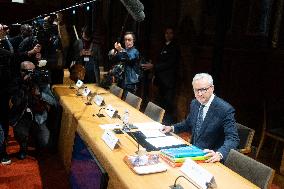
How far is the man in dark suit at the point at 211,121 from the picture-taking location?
3.22 m

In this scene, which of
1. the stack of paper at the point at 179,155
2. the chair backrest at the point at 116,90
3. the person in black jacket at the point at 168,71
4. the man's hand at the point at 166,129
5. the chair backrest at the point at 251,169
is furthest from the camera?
the person in black jacket at the point at 168,71

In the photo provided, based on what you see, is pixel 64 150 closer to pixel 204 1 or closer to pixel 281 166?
pixel 281 166

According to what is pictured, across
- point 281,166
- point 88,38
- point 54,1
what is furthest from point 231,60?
point 54,1

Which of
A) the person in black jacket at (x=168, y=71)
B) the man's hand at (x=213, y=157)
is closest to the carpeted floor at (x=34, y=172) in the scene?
the man's hand at (x=213, y=157)

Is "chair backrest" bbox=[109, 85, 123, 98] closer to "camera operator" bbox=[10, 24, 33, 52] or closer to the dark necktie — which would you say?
"camera operator" bbox=[10, 24, 33, 52]

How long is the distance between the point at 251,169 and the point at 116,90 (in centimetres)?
366

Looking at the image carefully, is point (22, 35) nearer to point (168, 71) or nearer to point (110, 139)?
point (168, 71)

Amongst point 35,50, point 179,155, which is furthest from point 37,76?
point 179,155

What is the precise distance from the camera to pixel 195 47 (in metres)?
6.69

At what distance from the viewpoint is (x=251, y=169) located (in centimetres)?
281

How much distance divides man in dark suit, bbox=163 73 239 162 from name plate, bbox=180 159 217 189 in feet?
1.73

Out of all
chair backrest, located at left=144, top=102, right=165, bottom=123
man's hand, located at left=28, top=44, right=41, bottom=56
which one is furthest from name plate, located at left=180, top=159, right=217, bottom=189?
man's hand, located at left=28, top=44, right=41, bottom=56

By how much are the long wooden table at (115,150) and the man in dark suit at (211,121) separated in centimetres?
44

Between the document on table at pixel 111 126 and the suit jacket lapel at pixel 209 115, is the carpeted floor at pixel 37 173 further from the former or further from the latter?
the suit jacket lapel at pixel 209 115
